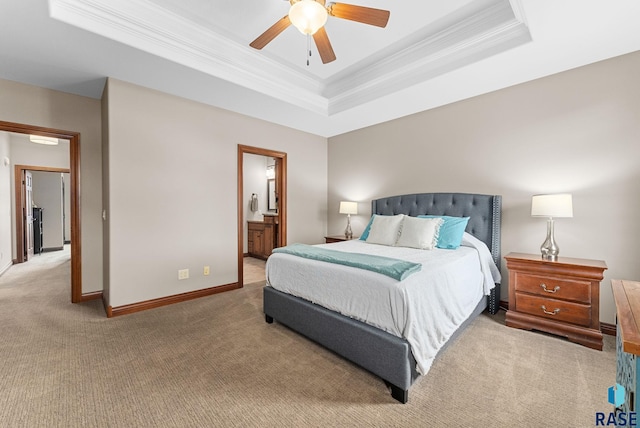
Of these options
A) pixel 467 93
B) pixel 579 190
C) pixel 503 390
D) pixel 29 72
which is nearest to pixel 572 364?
pixel 503 390

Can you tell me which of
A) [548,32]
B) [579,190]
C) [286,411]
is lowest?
[286,411]

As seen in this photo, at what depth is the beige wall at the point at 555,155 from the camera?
247 cm

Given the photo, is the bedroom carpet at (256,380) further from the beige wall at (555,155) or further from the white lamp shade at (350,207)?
the white lamp shade at (350,207)

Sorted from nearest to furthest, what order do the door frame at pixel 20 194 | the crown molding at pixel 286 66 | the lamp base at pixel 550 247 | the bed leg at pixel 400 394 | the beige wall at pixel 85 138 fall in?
the bed leg at pixel 400 394, the crown molding at pixel 286 66, the lamp base at pixel 550 247, the beige wall at pixel 85 138, the door frame at pixel 20 194

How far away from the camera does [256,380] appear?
1.84 meters

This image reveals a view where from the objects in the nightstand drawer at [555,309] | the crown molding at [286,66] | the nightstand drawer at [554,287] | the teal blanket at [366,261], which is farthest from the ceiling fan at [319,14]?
the nightstand drawer at [555,309]

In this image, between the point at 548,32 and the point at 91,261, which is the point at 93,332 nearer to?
the point at 91,261

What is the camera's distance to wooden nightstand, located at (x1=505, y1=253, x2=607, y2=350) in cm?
228

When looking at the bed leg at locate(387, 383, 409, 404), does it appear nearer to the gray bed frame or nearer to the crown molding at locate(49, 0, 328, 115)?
the gray bed frame

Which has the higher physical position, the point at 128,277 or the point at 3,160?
the point at 3,160

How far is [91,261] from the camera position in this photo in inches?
136

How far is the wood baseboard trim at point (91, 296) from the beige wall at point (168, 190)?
65 cm

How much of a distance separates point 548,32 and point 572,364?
2.58 metres

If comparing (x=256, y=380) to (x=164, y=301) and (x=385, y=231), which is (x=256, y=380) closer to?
(x=164, y=301)
